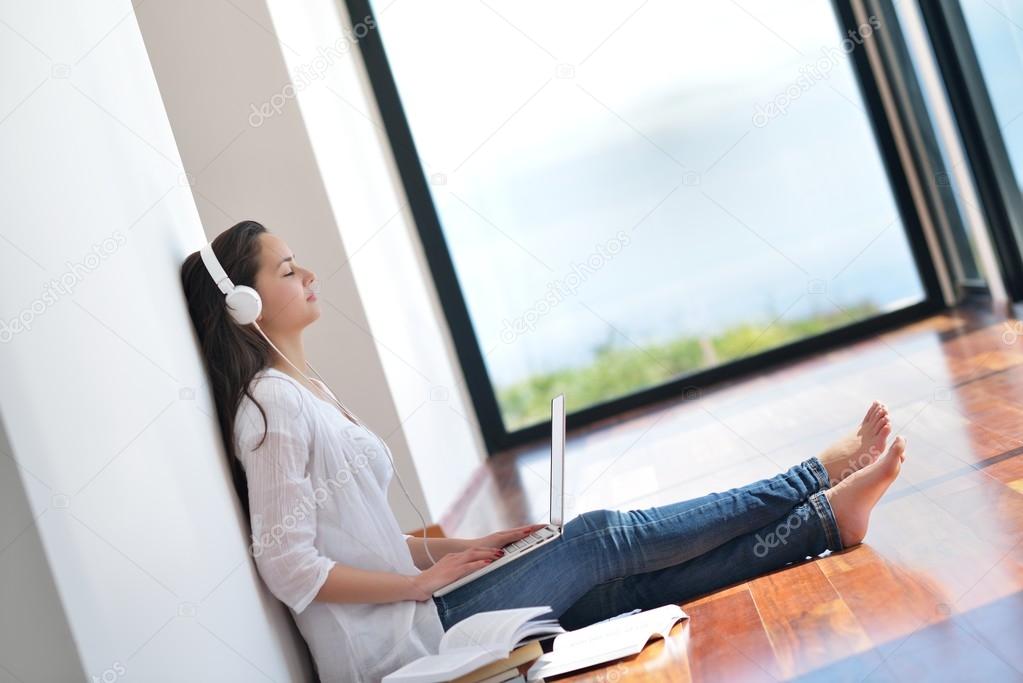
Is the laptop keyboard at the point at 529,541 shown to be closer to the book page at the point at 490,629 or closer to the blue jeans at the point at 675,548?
the blue jeans at the point at 675,548

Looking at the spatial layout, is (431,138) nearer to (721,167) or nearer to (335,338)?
(721,167)

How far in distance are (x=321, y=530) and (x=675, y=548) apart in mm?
656

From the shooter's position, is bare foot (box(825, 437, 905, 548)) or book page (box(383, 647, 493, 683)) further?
bare foot (box(825, 437, 905, 548))

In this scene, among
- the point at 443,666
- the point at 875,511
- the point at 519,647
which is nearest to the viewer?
the point at 443,666

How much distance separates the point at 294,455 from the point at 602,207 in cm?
362

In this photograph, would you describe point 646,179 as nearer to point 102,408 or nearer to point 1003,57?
point 1003,57

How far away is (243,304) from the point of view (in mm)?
1863

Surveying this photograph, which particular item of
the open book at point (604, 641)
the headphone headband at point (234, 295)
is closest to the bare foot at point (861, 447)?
the open book at point (604, 641)

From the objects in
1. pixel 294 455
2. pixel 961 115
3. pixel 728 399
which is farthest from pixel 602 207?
pixel 294 455

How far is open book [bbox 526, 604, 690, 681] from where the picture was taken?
5.94ft

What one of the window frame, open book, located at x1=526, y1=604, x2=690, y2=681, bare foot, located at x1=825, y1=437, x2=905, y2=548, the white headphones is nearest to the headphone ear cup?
the white headphones

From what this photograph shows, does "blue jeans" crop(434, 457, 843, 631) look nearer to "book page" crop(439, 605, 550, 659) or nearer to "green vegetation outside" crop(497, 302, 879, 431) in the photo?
"book page" crop(439, 605, 550, 659)

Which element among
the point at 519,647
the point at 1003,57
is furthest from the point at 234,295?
the point at 1003,57

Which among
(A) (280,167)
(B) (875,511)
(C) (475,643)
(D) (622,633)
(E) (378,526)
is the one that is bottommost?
(B) (875,511)
